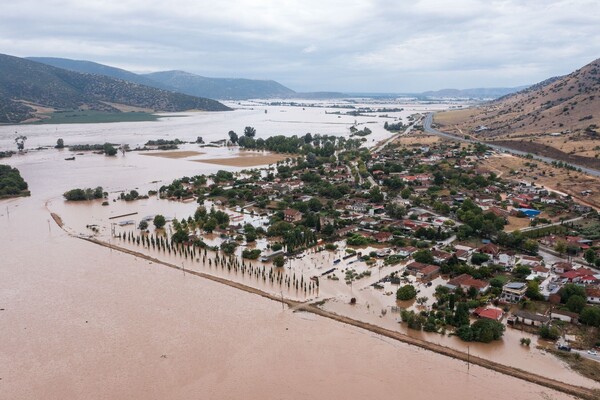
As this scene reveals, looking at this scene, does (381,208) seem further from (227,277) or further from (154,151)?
(154,151)

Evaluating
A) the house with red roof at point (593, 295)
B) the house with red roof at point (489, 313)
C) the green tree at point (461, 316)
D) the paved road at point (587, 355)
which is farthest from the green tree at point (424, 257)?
the paved road at point (587, 355)

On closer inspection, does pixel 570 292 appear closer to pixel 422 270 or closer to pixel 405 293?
pixel 422 270

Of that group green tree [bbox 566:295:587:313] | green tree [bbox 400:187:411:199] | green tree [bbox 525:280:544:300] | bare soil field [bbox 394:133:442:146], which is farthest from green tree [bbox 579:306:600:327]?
bare soil field [bbox 394:133:442:146]

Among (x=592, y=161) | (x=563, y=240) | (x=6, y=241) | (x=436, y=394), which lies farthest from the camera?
(x=592, y=161)

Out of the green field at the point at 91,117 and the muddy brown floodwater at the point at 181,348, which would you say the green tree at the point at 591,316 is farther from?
the green field at the point at 91,117

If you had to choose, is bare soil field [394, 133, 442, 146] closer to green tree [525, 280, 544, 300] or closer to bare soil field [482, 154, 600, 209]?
bare soil field [482, 154, 600, 209]

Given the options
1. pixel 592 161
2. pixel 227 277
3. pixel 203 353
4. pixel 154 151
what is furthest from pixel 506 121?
pixel 203 353
